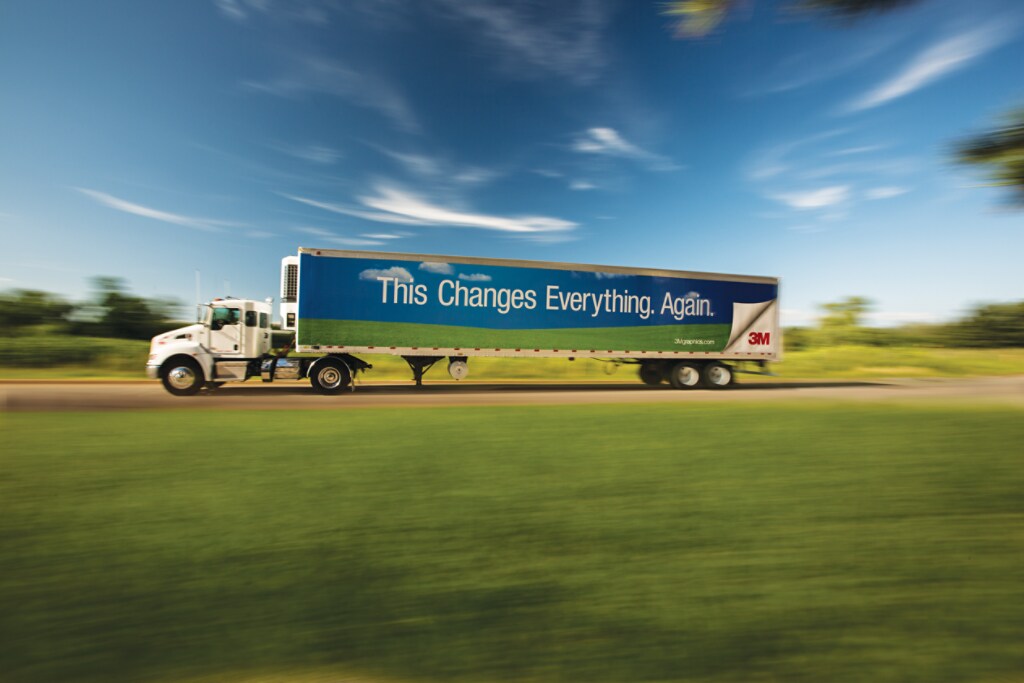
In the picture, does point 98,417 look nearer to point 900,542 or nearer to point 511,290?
point 900,542

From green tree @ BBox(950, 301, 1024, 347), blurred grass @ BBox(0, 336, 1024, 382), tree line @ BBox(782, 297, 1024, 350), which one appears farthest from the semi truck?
green tree @ BBox(950, 301, 1024, 347)

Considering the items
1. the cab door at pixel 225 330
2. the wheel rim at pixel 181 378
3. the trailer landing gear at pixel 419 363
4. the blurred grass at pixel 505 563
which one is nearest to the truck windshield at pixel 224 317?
the cab door at pixel 225 330

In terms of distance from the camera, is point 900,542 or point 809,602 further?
point 900,542

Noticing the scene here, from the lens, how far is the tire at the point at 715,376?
17672 mm

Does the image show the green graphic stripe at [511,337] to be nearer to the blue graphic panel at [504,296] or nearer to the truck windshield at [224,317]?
the blue graphic panel at [504,296]

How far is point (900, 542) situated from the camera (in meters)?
3.07

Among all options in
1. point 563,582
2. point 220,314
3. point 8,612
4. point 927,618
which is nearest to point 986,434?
point 927,618

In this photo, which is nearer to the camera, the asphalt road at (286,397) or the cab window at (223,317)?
the asphalt road at (286,397)

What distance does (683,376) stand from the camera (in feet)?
57.7

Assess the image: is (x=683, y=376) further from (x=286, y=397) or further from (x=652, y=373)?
(x=286, y=397)

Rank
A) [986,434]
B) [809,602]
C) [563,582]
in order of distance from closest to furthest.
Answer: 1. [809,602]
2. [563,582]
3. [986,434]

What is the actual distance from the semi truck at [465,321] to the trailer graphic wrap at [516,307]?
34 millimetres

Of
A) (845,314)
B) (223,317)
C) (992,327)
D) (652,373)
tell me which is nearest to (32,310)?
(223,317)

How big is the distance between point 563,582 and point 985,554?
8.63 ft
